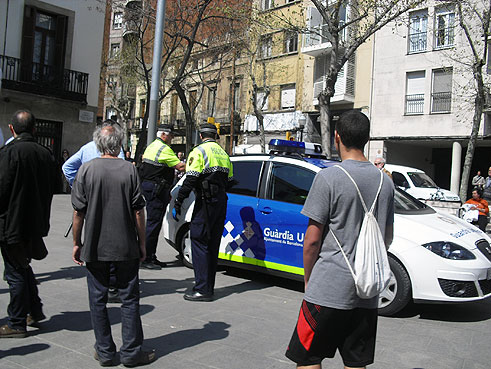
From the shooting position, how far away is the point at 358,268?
2439mm

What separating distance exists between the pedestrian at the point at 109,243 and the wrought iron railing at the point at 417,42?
81.1 ft

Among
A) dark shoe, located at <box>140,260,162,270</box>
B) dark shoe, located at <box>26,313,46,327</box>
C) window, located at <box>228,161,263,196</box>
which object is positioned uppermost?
window, located at <box>228,161,263,196</box>

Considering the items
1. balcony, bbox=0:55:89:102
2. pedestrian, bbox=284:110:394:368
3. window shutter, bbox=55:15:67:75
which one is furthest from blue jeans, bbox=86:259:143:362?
window shutter, bbox=55:15:67:75

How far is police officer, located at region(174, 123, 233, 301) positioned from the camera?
17.9 feet

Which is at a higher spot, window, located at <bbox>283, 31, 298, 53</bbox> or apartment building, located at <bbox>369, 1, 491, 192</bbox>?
window, located at <bbox>283, 31, 298, 53</bbox>

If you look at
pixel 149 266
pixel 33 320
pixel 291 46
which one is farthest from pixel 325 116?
pixel 291 46

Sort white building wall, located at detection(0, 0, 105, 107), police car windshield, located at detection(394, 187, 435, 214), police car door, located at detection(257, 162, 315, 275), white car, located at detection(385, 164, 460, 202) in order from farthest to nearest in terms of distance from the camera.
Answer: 1. white building wall, located at detection(0, 0, 105, 107)
2. white car, located at detection(385, 164, 460, 202)
3. police car door, located at detection(257, 162, 315, 275)
4. police car windshield, located at detection(394, 187, 435, 214)

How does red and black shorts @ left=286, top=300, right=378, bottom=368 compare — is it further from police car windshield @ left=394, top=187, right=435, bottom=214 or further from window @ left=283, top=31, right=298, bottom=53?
window @ left=283, top=31, right=298, bottom=53

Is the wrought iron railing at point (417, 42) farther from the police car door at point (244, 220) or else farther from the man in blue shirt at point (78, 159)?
the man in blue shirt at point (78, 159)

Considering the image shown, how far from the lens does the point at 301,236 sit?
5.65m

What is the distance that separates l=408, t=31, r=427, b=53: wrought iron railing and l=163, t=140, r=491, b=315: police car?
70.3ft

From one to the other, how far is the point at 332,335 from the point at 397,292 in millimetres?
2786

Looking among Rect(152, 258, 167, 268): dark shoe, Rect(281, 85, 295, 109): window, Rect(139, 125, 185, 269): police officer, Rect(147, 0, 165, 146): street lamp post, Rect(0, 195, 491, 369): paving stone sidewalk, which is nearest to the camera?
Rect(0, 195, 491, 369): paving stone sidewalk

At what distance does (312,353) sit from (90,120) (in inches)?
817
